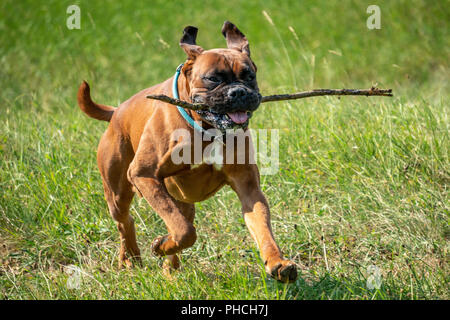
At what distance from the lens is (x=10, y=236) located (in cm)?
A: 558

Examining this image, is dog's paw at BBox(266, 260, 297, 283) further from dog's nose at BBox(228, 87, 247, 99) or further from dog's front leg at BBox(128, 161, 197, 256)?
dog's nose at BBox(228, 87, 247, 99)

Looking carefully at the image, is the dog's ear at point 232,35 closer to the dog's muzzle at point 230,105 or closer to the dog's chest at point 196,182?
the dog's muzzle at point 230,105

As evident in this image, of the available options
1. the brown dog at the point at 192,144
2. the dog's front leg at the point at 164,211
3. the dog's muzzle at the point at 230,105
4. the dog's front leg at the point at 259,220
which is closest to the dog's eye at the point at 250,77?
the brown dog at the point at 192,144

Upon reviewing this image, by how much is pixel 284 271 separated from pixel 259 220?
1.84 ft

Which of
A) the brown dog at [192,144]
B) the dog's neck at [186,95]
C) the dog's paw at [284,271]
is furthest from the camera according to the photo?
the dog's neck at [186,95]

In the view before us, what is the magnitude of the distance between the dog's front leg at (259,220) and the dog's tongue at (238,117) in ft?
1.26

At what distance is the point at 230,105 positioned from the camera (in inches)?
159

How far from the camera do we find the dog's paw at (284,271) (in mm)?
3700

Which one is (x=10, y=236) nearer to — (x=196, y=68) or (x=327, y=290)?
(x=196, y=68)

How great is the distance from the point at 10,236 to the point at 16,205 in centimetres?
37

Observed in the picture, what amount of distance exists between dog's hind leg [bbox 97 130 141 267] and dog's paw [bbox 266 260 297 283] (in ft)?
5.63

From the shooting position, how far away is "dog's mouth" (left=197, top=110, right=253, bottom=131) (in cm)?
410

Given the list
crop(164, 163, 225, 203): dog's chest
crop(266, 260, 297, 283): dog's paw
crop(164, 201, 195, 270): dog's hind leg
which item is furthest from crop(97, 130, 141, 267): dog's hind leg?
crop(266, 260, 297, 283): dog's paw
